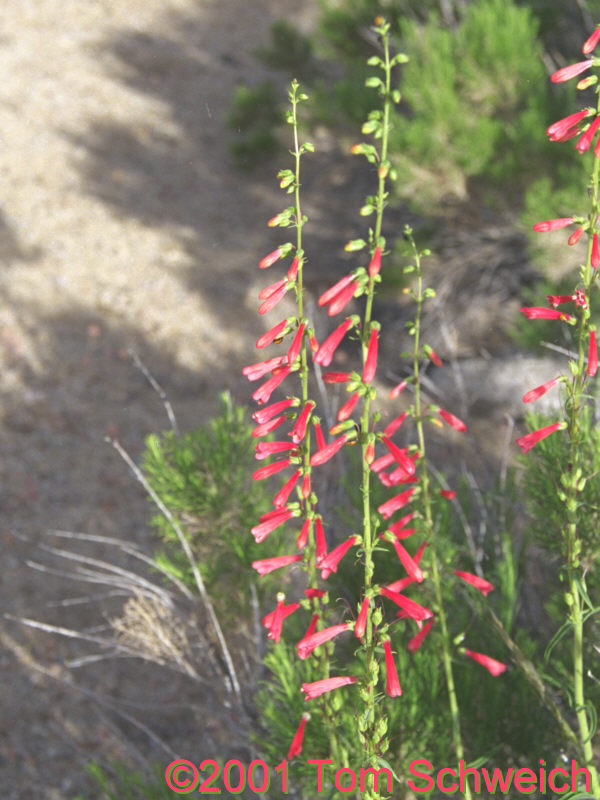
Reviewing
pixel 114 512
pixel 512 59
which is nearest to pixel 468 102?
pixel 512 59

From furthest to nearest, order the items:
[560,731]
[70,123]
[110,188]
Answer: [70,123], [110,188], [560,731]

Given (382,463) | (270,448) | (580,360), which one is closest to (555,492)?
(382,463)

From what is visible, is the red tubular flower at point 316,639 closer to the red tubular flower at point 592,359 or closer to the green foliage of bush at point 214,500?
the red tubular flower at point 592,359

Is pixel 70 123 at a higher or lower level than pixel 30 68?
lower

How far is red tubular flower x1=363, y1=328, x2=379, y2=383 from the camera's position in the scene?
1.28m

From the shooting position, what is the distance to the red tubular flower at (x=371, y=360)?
1.28m

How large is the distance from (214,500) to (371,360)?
1242mm

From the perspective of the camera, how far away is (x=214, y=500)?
8.04ft

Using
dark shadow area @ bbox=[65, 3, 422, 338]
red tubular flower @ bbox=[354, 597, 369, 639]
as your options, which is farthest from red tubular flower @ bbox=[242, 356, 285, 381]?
dark shadow area @ bbox=[65, 3, 422, 338]

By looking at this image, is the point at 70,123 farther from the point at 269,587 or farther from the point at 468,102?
the point at 269,587

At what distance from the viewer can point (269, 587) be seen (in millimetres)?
2615

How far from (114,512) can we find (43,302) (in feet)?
7.70

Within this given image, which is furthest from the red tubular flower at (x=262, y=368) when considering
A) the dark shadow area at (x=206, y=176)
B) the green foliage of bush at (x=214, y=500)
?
the dark shadow area at (x=206, y=176)

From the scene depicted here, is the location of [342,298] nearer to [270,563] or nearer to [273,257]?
[273,257]
